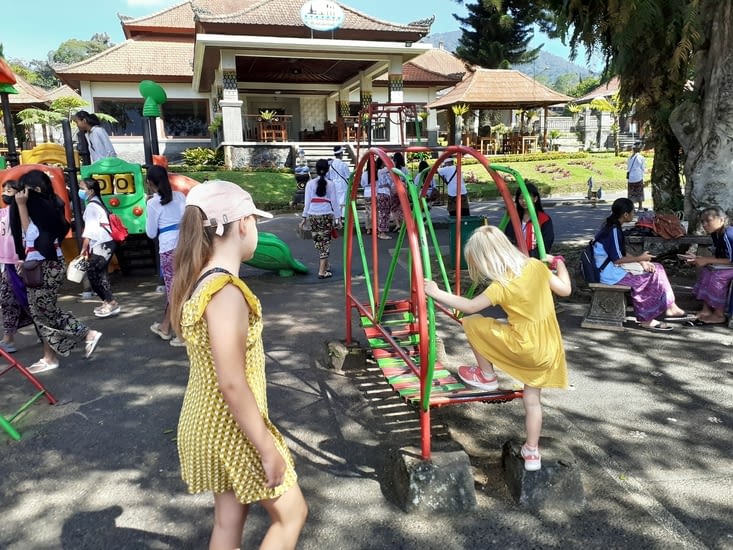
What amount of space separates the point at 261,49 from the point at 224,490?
19058 millimetres

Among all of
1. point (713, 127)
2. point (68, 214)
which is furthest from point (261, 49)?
point (713, 127)

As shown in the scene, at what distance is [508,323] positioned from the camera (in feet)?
9.21

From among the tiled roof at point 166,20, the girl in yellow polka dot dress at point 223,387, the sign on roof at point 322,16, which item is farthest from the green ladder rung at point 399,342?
the tiled roof at point 166,20

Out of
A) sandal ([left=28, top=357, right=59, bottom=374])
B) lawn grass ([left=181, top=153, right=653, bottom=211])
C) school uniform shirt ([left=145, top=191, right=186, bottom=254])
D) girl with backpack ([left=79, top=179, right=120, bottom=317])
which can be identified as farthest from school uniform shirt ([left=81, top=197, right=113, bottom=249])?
lawn grass ([left=181, top=153, right=653, bottom=211])

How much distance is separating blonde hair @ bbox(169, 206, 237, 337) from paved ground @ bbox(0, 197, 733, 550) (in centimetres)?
132

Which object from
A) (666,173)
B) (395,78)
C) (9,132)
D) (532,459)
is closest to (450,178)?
(666,173)

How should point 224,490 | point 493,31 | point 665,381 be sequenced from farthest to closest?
point 493,31 → point 665,381 → point 224,490

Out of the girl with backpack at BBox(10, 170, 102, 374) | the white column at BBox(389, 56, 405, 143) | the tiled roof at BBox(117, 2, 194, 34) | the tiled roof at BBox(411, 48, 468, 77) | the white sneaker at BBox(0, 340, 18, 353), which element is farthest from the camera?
the tiled roof at BBox(411, 48, 468, 77)

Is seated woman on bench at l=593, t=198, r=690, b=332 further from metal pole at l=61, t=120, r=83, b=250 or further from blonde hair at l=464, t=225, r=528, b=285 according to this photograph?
metal pole at l=61, t=120, r=83, b=250

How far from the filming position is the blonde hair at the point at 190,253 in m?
1.85

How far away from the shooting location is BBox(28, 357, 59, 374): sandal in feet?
15.1

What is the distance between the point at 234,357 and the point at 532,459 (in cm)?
171

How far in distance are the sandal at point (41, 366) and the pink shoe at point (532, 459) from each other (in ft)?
12.3

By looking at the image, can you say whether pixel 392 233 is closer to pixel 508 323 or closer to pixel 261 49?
pixel 508 323
